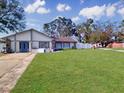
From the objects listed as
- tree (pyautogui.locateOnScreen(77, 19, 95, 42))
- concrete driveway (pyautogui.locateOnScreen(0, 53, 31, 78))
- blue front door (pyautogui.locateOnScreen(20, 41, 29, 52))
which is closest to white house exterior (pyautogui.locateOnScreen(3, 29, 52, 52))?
blue front door (pyautogui.locateOnScreen(20, 41, 29, 52))

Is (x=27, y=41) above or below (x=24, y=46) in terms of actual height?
above

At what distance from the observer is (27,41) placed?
52.4m

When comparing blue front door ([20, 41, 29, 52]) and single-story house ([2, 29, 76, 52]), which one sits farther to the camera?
blue front door ([20, 41, 29, 52])

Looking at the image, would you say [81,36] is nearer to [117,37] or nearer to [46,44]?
[117,37]

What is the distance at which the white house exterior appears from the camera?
50628 millimetres

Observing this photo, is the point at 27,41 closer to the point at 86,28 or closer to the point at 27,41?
the point at 27,41

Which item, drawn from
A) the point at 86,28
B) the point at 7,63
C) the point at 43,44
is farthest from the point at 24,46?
the point at 86,28

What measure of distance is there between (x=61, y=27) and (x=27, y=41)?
175ft

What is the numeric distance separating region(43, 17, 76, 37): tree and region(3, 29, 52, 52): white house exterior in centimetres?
4605

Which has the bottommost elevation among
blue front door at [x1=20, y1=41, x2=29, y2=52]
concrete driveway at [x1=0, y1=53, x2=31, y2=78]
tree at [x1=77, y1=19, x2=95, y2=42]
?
concrete driveway at [x1=0, y1=53, x2=31, y2=78]

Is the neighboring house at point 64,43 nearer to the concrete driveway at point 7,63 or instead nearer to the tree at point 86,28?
the tree at point 86,28

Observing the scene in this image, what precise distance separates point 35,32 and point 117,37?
110 feet

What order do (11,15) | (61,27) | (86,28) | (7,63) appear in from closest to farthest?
(7,63) < (11,15) < (86,28) < (61,27)

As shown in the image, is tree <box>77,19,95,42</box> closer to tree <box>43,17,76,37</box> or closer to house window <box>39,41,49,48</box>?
tree <box>43,17,76,37</box>
